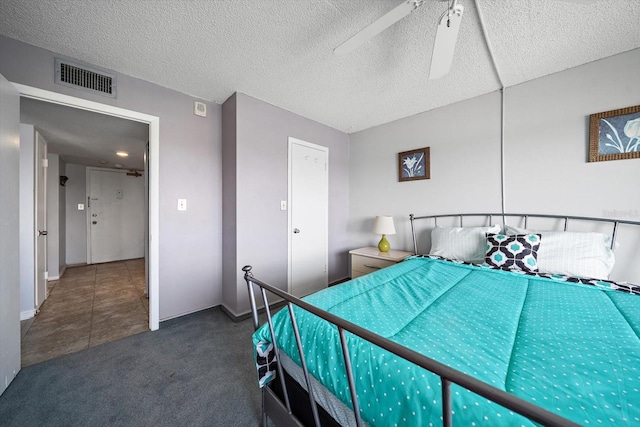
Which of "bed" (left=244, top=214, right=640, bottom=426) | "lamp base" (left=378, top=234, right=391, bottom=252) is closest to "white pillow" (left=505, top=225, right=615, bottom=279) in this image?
"bed" (left=244, top=214, right=640, bottom=426)

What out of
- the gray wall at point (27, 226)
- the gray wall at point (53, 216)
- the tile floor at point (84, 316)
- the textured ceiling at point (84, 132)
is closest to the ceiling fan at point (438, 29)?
the textured ceiling at point (84, 132)

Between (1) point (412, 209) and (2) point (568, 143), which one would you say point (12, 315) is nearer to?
(1) point (412, 209)

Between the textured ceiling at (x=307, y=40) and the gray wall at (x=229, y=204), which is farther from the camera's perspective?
the gray wall at (x=229, y=204)

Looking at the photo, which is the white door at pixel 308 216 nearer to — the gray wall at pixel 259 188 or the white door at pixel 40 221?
the gray wall at pixel 259 188

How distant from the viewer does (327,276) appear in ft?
11.0

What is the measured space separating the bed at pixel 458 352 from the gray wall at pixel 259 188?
127cm

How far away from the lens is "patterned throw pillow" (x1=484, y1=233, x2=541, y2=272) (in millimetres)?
1821

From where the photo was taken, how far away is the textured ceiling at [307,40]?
1405 mm

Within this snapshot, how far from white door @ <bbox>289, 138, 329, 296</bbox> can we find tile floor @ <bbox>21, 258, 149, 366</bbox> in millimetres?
1671

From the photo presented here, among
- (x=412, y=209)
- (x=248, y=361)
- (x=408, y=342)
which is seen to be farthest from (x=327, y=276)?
(x=408, y=342)

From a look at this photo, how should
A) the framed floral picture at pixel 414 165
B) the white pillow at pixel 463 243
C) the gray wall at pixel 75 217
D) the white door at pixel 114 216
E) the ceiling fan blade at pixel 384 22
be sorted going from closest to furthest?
the ceiling fan blade at pixel 384 22, the white pillow at pixel 463 243, the framed floral picture at pixel 414 165, the gray wall at pixel 75 217, the white door at pixel 114 216

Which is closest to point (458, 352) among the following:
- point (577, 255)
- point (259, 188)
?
point (577, 255)

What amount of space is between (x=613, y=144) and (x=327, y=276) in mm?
3057

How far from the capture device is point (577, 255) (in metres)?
1.72
